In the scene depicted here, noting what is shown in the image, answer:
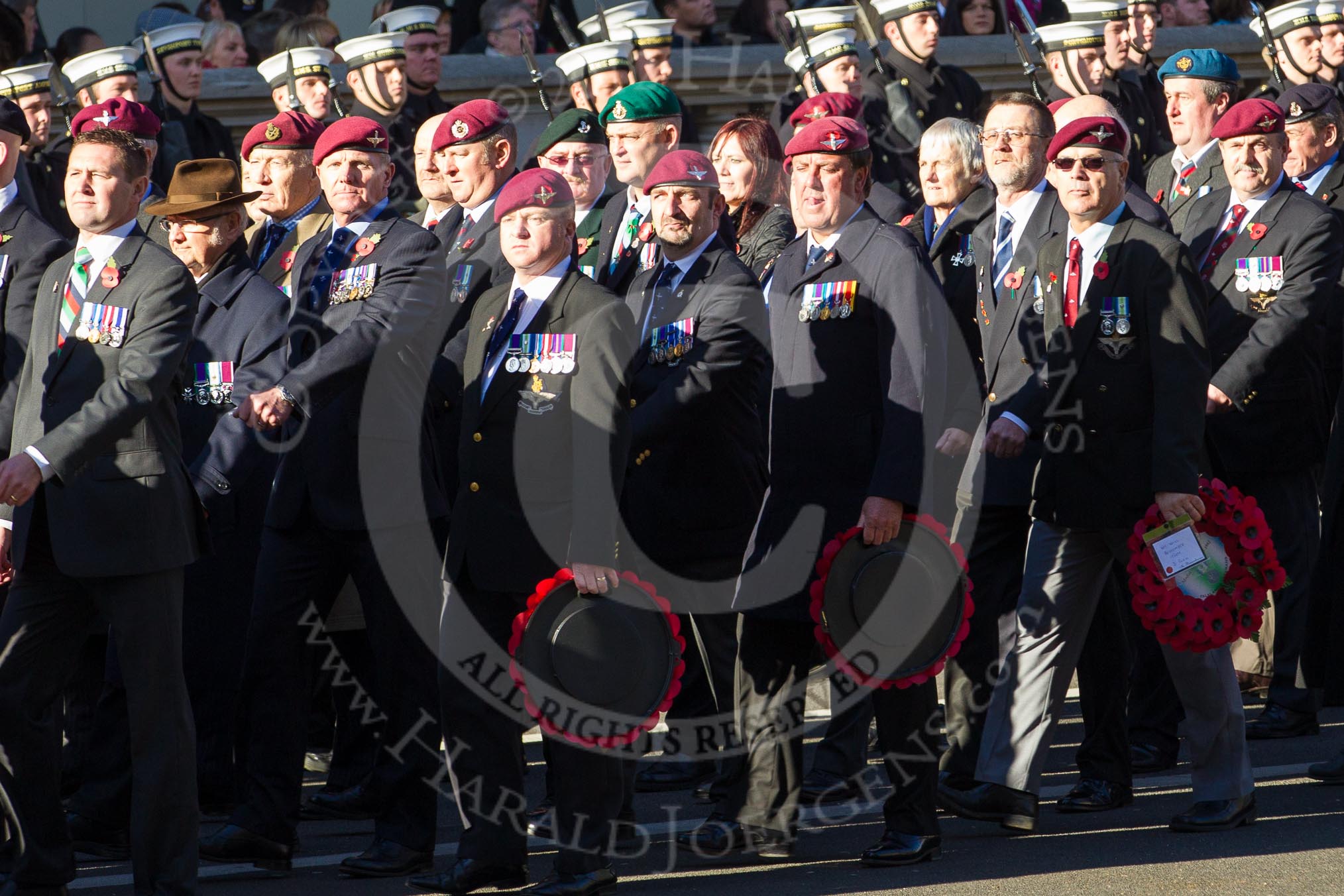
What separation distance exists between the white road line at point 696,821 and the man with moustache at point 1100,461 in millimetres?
373

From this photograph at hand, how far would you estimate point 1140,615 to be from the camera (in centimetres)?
614

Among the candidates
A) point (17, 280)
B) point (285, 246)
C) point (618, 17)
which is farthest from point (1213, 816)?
point (618, 17)

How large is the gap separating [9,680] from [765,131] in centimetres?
357

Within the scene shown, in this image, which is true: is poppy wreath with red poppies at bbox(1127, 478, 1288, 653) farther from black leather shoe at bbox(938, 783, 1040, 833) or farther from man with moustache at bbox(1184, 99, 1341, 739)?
man with moustache at bbox(1184, 99, 1341, 739)

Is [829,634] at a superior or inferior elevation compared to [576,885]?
superior

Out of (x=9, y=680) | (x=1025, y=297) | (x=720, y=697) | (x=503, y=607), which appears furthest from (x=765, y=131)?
(x=9, y=680)

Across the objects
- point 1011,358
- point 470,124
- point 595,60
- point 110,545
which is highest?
point 595,60

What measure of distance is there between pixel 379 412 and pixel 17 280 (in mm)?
1179

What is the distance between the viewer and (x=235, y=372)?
677cm

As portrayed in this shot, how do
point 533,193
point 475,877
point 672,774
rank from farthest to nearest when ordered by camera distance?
point 672,774 → point 533,193 → point 475,877

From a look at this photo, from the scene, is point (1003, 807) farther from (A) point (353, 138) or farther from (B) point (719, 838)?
(A) point (353, 138)

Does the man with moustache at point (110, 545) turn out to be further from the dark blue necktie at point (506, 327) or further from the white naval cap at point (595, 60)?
the white naval cap at point (595, 60)

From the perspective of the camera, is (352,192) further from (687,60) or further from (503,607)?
(687,60)

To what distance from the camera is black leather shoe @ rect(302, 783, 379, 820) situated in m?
6.88
